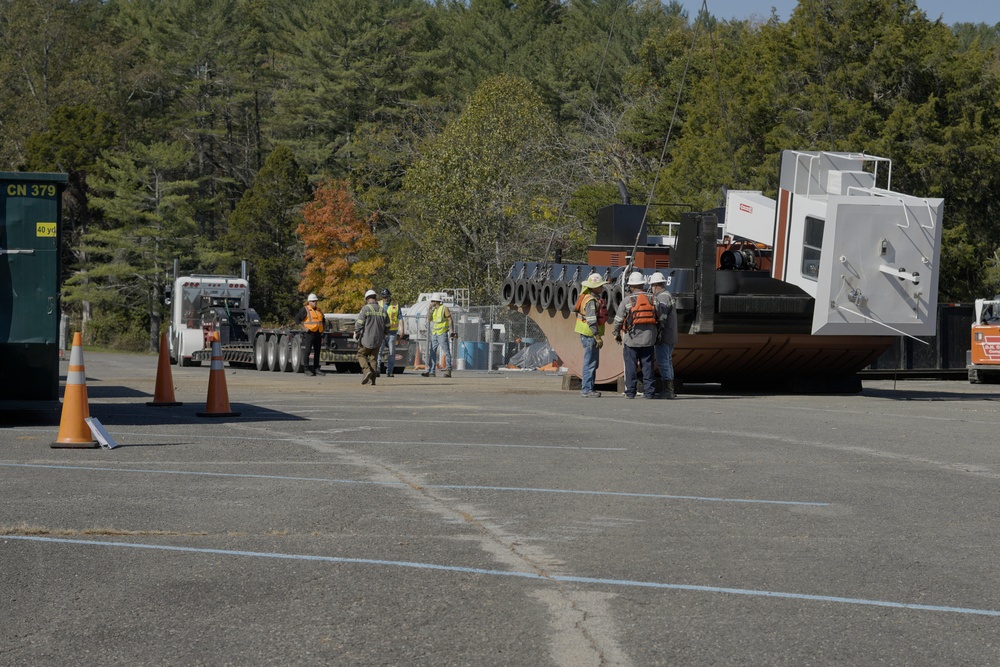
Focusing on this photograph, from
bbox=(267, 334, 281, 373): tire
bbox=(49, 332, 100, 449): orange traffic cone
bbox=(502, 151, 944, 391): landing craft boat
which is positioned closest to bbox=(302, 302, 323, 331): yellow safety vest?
bbox=(267, 334, 281, 373): tire

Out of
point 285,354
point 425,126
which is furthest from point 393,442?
point 425,126

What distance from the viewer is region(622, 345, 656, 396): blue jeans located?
21516 millimetres

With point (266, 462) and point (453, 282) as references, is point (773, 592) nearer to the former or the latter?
point (266, 462)

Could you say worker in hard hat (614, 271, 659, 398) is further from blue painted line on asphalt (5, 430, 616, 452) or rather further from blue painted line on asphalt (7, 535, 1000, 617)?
blue painted line on asphalt (7, 535, 1000, 617)

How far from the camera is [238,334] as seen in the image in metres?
41.8

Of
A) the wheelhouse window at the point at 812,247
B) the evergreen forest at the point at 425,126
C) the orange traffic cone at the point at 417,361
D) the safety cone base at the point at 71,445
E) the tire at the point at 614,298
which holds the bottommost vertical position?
the orange traffic cone at the point at 417,361

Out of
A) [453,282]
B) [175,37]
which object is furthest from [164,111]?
[453,282]

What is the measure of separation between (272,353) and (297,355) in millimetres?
1994

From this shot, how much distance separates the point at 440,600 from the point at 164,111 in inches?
3092

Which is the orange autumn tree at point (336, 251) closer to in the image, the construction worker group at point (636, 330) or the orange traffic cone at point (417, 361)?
the orange traffic cone at point (417, 361)

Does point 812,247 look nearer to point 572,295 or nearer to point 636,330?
point 636,330

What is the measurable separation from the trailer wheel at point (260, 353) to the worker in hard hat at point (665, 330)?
17.7 m

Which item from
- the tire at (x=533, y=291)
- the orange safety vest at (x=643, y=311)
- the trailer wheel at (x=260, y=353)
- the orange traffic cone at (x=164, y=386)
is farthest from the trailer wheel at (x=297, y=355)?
the orange traffic cone at (x=164, y=386)

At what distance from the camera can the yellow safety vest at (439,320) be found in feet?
103
